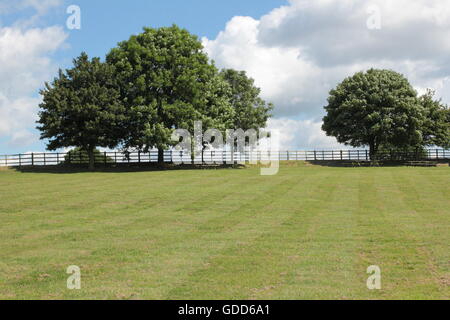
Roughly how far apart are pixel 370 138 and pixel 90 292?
58.8 meters

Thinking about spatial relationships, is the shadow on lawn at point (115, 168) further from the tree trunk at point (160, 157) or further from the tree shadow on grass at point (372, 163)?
the tree shadow on grass at point (372, 163)

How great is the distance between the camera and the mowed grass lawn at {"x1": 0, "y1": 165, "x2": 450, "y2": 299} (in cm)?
884

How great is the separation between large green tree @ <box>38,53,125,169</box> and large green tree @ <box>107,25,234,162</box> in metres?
1.55

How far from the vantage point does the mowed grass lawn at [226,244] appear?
8.84 m

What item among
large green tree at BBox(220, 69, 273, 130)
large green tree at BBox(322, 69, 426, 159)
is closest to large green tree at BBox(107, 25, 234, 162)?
large green tree at BBox(220, 69, 273, 130)

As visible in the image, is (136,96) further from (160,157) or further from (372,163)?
(372,163)

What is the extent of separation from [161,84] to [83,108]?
856 centimetres

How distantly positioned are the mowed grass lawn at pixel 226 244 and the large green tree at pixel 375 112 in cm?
3636

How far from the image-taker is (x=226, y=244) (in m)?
12.7

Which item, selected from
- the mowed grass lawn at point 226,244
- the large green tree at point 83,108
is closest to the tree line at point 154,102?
the large green tree at point 83,108

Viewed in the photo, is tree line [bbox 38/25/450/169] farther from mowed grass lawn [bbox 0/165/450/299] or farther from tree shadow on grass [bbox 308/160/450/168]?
mowed grass lawn [bbox 0/165/450/299]

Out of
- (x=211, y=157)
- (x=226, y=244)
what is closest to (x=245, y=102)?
(x=211, y=157)

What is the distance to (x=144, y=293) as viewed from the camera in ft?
27.6
